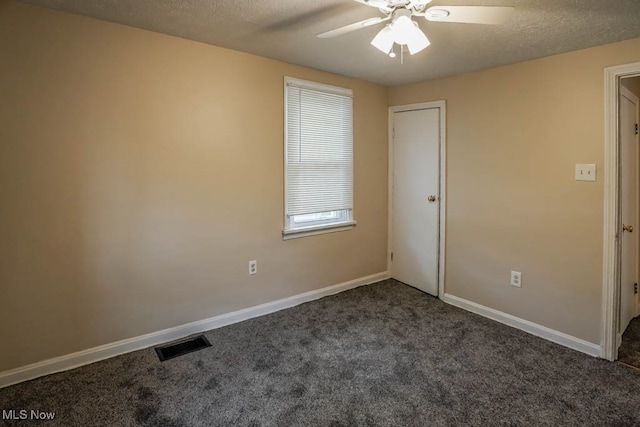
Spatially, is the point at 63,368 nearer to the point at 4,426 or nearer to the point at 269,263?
the point at 4,426

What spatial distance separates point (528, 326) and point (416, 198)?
157cm

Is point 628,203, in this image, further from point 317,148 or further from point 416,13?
point 317,148

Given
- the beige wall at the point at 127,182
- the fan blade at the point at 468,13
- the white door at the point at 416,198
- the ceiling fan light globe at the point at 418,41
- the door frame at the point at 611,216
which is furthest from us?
the white door at the point at 416,198

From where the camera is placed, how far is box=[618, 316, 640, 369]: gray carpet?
248 cm

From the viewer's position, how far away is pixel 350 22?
7.25ft

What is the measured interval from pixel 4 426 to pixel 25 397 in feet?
0.76

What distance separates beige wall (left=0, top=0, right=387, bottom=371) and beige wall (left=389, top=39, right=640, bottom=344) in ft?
5.15

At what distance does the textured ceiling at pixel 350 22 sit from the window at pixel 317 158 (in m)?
0.44

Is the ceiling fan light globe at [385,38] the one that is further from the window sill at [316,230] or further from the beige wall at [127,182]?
the window sill at [316,230]

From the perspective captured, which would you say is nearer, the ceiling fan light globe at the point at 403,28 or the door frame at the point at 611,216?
the ceiling fan light globe at the point at 403,28

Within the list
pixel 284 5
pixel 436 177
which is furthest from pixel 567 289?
pixel 284 5

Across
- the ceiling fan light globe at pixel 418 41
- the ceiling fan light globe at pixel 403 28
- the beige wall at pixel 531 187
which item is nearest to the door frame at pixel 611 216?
the beige wall at pixel 531 187

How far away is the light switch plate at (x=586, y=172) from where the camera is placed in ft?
8.27

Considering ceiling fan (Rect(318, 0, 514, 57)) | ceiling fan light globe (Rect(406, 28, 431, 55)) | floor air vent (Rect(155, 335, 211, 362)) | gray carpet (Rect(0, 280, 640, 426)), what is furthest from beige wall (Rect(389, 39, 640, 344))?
floor air vent (Rect(155, 335, 211, 362))
